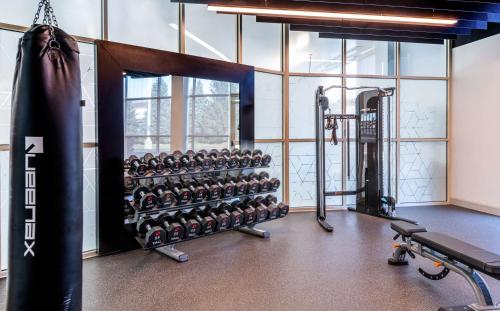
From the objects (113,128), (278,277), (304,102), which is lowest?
(278,277)

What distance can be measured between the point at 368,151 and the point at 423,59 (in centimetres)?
223

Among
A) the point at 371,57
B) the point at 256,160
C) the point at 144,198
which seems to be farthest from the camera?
the point at 371,57

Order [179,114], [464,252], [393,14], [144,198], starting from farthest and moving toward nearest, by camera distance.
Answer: [179,114], [393,14], [144,198], [464,252]

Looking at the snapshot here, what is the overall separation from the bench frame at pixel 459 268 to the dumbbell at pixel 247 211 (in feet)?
5.41

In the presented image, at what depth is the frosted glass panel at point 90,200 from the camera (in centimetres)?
386

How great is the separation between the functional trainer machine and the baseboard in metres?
1.70

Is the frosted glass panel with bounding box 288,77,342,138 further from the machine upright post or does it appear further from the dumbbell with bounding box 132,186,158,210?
the dumbbell with bounding box 132,186,158,210

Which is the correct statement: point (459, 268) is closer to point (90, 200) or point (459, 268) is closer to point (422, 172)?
point (90, 200)

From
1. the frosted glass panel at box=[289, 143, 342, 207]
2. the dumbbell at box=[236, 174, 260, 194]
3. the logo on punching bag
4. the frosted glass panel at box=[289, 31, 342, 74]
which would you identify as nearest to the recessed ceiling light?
the frosted glass panel at box=[289, 31, 342, 74]

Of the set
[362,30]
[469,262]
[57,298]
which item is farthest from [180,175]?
[362,30]

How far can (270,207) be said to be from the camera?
15.0 ft

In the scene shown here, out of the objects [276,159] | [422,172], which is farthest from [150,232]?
[422,172]

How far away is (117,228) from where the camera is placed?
395 centimetres

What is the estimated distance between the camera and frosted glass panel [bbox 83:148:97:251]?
3857 millimetres
